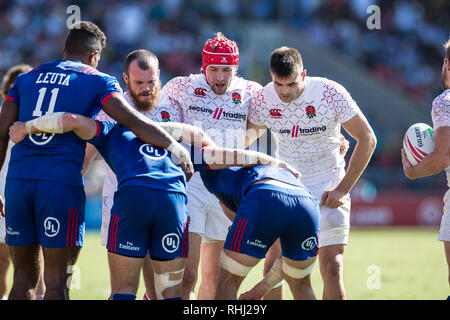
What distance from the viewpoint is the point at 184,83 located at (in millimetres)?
6820

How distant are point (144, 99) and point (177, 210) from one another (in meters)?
1.72

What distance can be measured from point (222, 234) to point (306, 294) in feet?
5.25

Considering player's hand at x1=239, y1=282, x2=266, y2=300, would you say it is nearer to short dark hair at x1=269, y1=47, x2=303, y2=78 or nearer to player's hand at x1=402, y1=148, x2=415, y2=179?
player's hand at x1=402, y1=148, x2=415, y2=179

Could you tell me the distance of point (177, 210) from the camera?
4762mm

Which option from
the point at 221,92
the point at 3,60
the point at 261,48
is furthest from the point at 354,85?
the point at 221,92

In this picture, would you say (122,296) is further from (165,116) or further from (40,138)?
(165,116)

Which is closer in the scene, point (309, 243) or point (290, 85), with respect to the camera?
point (309, 243)

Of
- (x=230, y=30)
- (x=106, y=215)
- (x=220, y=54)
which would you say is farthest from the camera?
(x=230, y=30)

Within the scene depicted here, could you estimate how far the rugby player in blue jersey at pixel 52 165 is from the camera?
16.0ft

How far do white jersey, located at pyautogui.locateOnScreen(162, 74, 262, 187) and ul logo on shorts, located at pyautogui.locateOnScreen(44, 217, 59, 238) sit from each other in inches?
81.3

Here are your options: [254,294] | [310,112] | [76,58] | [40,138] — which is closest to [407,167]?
[310,112]

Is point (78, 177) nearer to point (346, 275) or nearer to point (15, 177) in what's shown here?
point (15, 177)

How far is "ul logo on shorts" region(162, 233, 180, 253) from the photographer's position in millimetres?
4766

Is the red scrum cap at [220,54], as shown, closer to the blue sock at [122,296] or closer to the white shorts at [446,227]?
the white shorts at [446,227]
